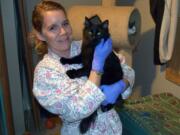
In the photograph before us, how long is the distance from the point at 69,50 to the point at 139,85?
165 cm

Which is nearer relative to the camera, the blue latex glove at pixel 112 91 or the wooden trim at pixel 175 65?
the blue latex glove at pixel 112 91

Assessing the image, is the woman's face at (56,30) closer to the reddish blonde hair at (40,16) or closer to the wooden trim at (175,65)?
the reddish blonde hair at (40,16)

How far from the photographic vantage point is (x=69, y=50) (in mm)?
1240

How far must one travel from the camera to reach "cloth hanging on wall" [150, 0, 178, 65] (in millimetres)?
1818

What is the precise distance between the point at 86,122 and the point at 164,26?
98 cm

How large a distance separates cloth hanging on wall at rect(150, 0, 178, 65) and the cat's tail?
919 mm

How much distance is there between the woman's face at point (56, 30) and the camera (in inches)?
44.2

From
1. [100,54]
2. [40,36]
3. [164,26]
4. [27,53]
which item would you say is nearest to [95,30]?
[100,54]

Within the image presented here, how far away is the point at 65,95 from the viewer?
105 centimetres

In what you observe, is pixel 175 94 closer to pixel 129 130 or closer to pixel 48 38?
pixel 129 130

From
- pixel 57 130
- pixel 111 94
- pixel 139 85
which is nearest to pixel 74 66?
pixel 111 94

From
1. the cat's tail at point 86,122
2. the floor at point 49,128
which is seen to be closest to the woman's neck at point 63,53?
the cat's tail at point 86,122

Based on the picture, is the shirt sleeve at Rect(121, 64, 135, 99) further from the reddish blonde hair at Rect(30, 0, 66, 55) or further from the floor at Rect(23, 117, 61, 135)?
the floor at Rect(23, 117, 61, 135)

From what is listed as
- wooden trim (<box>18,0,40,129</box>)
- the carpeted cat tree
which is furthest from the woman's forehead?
wooden trim (<box>18,0,40,129</box>)
